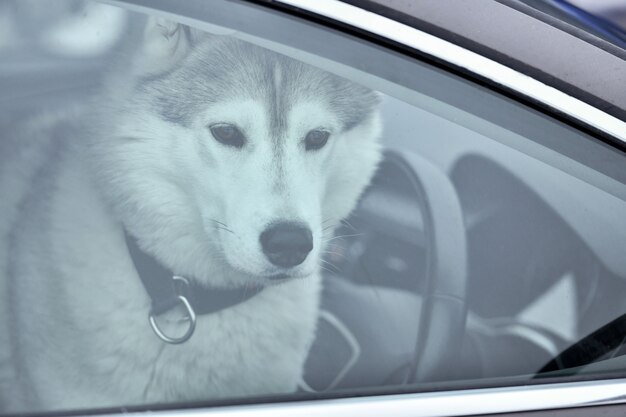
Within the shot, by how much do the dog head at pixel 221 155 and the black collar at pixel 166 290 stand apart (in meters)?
0.02

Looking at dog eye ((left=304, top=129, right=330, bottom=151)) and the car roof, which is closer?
the car roof

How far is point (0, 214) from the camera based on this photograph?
4.68ft

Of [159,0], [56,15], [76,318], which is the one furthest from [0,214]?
[159,0]

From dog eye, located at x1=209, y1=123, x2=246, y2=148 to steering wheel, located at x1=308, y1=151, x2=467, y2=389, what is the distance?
259 mm

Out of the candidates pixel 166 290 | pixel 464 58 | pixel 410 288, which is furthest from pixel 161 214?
pixel 464 58

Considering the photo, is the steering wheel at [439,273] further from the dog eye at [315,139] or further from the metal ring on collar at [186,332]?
the metal ring on collar at [186,332]

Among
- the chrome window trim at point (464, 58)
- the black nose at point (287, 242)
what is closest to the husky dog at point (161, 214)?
the black nose at point (287, 242)

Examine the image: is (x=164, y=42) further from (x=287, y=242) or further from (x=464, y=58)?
(x=464, y=58)

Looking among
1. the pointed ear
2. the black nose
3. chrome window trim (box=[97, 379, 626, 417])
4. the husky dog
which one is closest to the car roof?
the husky dog

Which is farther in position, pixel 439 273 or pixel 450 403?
pixel 439 273

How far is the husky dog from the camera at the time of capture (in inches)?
56.4

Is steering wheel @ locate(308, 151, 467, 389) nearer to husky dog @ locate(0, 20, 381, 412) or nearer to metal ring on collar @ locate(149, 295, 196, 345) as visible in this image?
husky dog @ locate(0, 20, 381, 412)

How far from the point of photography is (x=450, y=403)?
1.47 meters

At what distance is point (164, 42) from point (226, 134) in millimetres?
196
